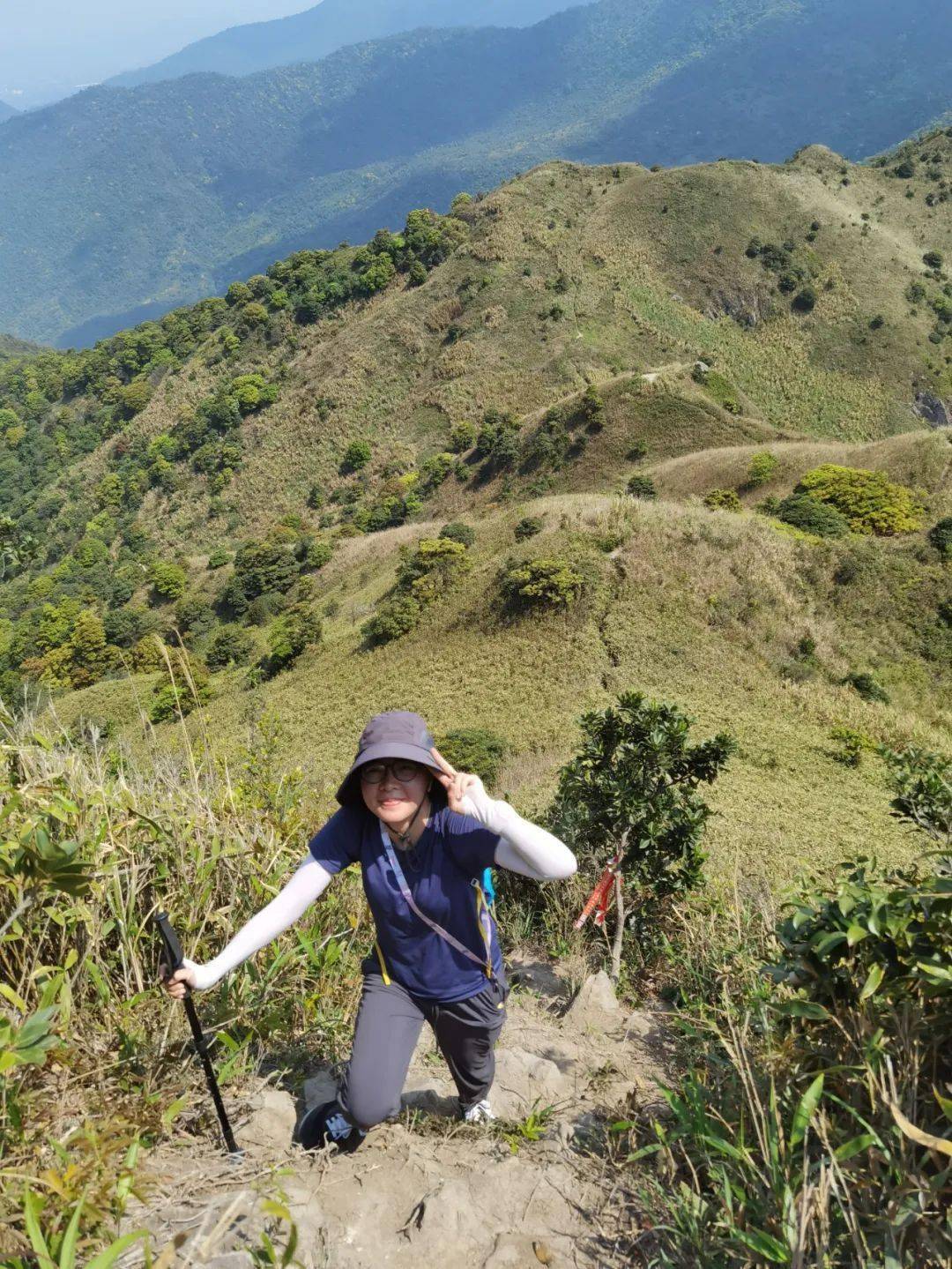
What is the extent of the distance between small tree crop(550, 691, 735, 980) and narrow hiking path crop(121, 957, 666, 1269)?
1.95 metres

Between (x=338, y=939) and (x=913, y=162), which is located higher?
(x=913, y=162)

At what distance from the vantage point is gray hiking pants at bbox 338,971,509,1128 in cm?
271

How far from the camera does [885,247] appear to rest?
2522 inches

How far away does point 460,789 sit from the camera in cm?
Answer: 258

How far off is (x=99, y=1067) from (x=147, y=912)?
2.28 feet

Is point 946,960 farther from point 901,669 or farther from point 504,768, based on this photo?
point 901,669

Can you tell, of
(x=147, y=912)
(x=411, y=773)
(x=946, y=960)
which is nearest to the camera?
(x=946, y=960)

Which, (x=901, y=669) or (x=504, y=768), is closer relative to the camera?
(x=504, y=768)

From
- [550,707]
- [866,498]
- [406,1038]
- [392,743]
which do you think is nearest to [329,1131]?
[406,1038]

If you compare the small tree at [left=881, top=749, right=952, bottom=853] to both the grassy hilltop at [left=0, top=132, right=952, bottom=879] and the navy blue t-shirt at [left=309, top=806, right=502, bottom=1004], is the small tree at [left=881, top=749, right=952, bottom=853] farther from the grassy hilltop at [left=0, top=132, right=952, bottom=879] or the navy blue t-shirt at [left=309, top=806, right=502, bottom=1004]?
the navy blue t-shirt at [left=309, top=806, right=502, bottom=1004]

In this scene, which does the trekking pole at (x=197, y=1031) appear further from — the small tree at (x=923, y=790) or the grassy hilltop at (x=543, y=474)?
the small tree at (x=923, y=790)

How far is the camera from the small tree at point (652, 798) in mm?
5176

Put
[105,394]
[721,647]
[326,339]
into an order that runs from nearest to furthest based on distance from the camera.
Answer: [721,647]
[326,339]
[105,394]

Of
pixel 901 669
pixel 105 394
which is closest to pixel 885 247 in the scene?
pixel 901 669
